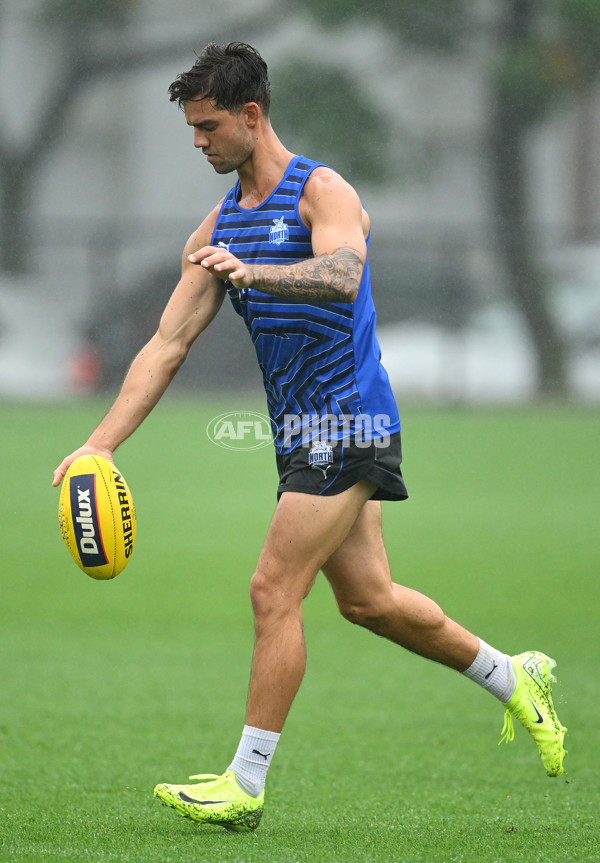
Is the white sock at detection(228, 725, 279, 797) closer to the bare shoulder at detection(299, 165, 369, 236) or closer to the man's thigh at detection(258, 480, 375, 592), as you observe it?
the man's thigh at detection(258, 480, 375, 592)

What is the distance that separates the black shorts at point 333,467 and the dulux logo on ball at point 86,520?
523 millimetres

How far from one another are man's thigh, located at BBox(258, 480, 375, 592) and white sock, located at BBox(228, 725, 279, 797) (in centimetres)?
41

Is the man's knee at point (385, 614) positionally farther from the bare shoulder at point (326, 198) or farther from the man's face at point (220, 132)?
the man's face at point (220, 132)

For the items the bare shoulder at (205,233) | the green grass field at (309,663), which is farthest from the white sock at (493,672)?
the bare shoulder at (205,233)

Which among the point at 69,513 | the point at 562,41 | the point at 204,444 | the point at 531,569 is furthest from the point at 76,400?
the point at 69,513

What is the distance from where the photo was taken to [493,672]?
388 centimetres

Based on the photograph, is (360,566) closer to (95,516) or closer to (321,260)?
(95,516)

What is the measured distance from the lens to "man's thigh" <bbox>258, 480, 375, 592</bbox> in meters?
3.41

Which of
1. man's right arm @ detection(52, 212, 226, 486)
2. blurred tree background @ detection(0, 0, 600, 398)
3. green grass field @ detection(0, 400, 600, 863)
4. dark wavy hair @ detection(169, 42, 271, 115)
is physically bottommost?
green grass field @ detection(0, 400, 600, 863)

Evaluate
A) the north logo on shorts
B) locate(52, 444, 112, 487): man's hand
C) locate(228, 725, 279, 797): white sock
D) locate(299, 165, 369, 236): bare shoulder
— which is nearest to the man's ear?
locate(299, 165, 369, 236): bare shoulder

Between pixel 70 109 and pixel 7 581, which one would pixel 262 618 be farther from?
pixel 70 109

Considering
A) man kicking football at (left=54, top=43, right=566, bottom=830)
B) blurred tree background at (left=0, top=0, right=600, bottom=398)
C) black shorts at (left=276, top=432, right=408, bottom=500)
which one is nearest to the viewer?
man kicking football at (left=54, top=43, right=566, bottom=830)

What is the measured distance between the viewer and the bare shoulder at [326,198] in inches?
135

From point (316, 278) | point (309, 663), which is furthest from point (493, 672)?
point (309, 663)
